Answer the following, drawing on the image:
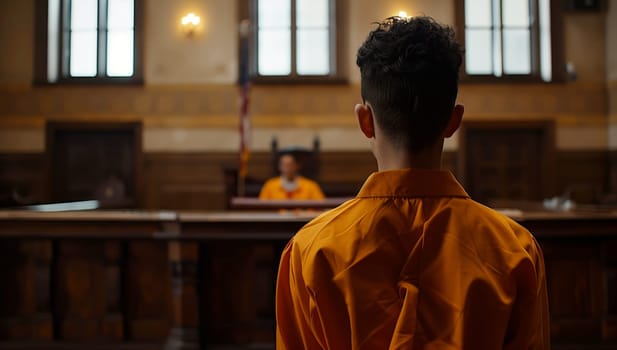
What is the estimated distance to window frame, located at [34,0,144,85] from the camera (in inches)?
351

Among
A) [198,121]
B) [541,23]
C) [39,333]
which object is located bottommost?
[39,333]

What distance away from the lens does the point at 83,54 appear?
926 centimetres

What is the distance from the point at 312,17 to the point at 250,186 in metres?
3.09

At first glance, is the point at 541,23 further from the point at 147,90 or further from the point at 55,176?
the point at 55,176

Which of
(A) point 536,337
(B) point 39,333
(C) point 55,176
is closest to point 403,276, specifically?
(A) point 536,337

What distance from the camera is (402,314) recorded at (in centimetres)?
82

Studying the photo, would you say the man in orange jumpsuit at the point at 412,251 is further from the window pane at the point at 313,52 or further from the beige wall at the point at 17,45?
the beige wall at the point at 17,45

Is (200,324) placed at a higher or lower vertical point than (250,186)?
lower

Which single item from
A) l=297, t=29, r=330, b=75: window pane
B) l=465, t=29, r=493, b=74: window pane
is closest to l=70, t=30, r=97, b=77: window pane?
l=297, t=29, r=330, b=75: window pane

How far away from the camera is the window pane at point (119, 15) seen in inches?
351

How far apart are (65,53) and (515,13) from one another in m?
6.83

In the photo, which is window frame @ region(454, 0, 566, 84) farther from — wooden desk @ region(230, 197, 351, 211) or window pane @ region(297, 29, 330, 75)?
wooden desk @ region(230, 197, 351, 211)

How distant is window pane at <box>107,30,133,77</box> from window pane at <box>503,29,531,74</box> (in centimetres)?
557

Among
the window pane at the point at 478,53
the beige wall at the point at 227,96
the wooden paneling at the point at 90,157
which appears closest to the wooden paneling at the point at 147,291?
the beige wall at the point at 227,96
